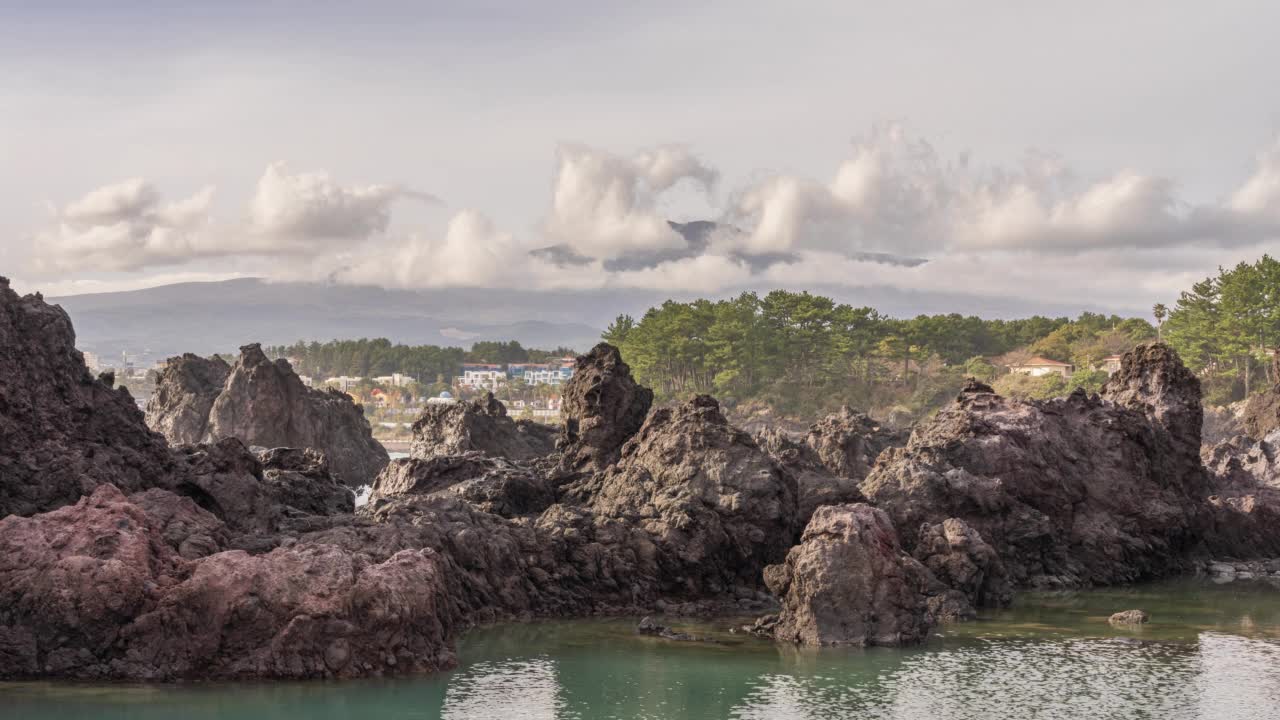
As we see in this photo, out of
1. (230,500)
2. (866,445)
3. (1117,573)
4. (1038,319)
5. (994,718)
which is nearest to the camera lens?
(994,718)

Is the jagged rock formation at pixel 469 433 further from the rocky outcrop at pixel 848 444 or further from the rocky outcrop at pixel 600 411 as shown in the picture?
the rocky outcrop at pixel 600 411

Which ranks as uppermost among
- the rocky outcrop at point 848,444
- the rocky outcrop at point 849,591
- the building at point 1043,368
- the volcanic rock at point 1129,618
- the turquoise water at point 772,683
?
the building at point 1043,368

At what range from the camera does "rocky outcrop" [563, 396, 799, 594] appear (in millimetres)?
37062

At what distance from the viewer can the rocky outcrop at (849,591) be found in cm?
3164

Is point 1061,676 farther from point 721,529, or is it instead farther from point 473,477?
point 473,477

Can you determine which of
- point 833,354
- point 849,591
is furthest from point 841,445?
point 833,354

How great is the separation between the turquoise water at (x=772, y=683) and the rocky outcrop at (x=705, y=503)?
2.90 meters

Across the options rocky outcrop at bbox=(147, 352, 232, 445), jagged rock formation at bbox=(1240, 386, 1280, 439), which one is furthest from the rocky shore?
rocky outcrop at bbox=(147, 352, 232, 445)

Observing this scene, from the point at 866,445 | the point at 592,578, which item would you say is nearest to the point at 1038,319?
the point at 866,445

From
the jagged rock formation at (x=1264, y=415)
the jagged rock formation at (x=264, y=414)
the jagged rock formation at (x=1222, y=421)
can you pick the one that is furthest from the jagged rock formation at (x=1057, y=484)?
the jagged rock formation at (x=1222, y=421)

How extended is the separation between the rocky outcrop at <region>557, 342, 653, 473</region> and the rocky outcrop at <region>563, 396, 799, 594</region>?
532 cm

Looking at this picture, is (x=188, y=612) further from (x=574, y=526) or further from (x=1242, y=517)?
(x=1242, y=517)

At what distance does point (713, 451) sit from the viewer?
39500 mm

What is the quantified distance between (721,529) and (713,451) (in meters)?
2.81
